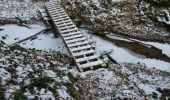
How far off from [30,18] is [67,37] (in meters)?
3.18

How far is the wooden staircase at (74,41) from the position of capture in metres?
9.55

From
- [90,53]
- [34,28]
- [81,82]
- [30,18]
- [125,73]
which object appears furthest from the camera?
[30,18]

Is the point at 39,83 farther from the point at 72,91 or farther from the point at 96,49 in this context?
the point at 96,49

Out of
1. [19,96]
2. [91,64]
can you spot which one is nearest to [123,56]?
[91,64]

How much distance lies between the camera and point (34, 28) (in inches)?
495

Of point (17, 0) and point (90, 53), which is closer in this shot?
point (90, 53)

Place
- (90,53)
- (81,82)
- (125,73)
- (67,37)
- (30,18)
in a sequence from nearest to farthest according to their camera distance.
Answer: (81,82), (125,73), (90,53), (67,37), (30,18)

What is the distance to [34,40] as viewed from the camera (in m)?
11.6

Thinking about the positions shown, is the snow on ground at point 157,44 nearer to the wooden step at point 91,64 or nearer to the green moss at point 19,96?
the wooden step at point 91,64

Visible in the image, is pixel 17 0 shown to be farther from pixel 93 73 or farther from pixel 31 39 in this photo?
pixel 93 73

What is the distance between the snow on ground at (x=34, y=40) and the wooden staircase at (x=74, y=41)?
48 cm

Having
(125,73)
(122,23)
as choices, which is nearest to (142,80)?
(125,73)

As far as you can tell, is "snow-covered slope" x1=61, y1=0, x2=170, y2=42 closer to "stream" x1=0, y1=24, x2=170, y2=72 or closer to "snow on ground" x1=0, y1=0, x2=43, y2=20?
"stream" x1=0, y1=24, x2=170, y2=72

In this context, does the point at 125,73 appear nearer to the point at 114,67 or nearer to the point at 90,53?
the point at 114,67
